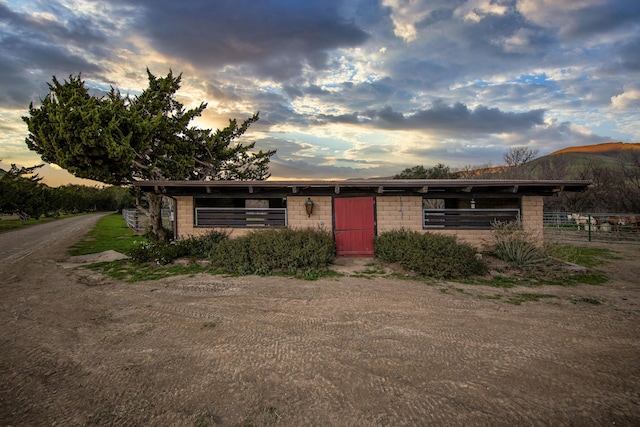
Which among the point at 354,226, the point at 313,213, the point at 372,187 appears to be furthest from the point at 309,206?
the point at 372,187

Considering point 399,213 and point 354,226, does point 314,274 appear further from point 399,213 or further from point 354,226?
point 399,213

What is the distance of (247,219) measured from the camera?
10.8 metres

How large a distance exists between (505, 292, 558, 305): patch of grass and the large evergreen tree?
1382cm

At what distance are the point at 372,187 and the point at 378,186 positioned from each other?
0.31 metres

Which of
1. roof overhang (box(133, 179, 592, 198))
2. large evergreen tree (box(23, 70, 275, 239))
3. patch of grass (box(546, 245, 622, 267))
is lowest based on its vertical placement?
patch of grass (box(546, 245, 622, 267))

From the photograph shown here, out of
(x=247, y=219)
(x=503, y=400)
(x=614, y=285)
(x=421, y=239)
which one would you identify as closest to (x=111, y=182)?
(x=247, y=219)

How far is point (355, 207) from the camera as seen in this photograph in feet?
34.6

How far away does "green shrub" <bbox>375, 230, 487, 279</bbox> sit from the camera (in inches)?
303

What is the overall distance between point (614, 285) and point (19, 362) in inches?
436

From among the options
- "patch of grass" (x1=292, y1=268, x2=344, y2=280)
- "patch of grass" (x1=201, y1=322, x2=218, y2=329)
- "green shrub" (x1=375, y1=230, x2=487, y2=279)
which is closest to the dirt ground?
"patch of grass" (x1=201, y1=322, x2=218, y2=329)

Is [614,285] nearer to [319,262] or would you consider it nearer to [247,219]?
[319,262]

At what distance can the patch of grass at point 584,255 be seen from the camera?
8.55 m

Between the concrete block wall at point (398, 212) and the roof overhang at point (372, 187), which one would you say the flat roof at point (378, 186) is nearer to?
the roof overhang at point (372, 187)

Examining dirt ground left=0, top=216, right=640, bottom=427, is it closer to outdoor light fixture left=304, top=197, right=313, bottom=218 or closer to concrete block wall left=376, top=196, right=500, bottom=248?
concrete block wall left=376, top=196, right=500, bottom=248
